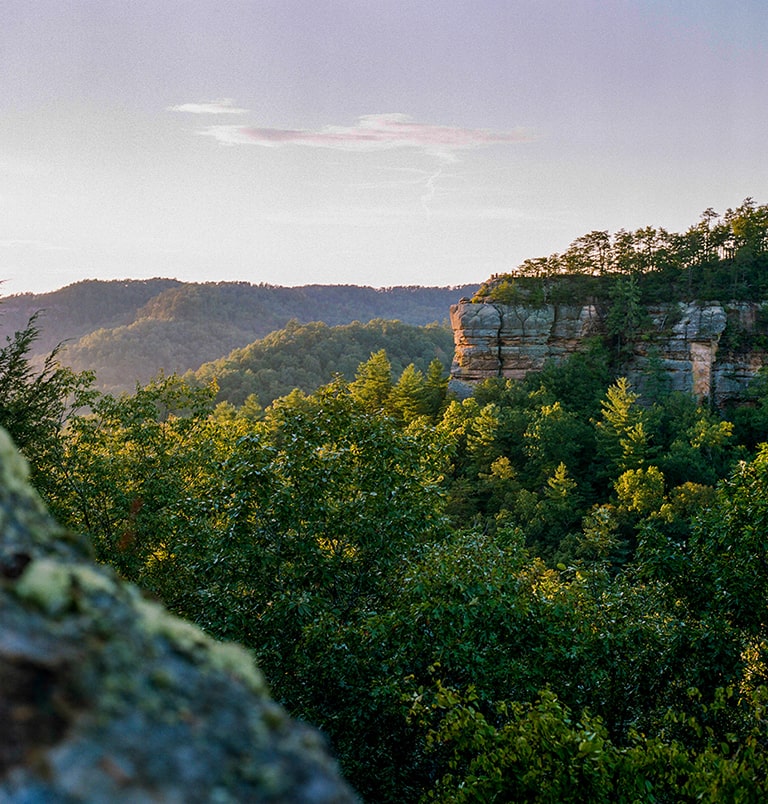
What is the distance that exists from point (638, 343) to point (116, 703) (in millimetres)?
64410

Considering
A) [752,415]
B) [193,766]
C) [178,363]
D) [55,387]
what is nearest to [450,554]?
[193,766]

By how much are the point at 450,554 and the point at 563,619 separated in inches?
68.3

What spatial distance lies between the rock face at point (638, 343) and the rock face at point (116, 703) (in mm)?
60197

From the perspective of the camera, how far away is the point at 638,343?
200ft

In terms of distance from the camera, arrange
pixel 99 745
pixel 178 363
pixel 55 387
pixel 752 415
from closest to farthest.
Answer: pixel 99 745 → pixel 55 387 → pixel 752 415 → pixel 178 363

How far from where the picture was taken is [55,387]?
14.3m

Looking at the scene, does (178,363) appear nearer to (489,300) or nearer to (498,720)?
(489,300)

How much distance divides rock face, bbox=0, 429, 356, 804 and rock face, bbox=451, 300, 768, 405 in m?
60.2

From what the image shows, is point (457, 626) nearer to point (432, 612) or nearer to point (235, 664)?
point (432, 612)

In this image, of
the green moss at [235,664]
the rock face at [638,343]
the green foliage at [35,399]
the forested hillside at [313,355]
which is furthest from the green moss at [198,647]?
the forested hillside at [313,355]

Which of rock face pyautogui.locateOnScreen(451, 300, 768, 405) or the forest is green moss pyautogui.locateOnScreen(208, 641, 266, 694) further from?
rock face pyautogui.locateOnScreen(451, 300, 768, 405)

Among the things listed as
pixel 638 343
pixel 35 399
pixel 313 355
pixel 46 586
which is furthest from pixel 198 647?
pixel 313 355

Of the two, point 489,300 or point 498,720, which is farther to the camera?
point 489,300

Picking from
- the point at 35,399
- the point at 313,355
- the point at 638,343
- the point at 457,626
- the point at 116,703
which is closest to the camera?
the point at 116,703
